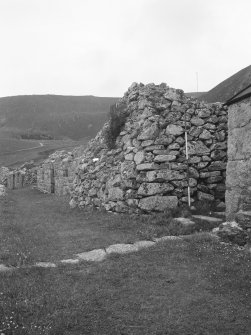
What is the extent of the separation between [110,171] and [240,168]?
6.50 meters

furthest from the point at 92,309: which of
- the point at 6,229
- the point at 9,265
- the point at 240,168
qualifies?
the point at 6,229

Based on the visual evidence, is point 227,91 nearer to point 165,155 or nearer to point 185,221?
point 165,155

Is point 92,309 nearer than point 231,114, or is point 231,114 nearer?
point 92,309

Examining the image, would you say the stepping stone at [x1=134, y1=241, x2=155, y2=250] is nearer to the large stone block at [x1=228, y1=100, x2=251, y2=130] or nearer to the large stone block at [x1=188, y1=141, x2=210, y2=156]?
the large stone block at [x1=228, y1=100, x2=251, y2=130]

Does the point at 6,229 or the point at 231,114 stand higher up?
the point at 231,114

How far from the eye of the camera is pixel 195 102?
48.6 feet

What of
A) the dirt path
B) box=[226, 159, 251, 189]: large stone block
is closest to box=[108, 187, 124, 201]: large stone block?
the dirt path

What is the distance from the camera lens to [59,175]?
1089 inches

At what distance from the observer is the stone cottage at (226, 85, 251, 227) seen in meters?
10.4

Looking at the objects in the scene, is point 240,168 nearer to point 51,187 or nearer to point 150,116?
point 150,116

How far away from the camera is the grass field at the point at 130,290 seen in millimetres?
5297

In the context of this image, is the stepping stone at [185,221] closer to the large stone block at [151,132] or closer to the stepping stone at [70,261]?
the large stone block at [151,132]

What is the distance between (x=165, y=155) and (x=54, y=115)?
150041mm

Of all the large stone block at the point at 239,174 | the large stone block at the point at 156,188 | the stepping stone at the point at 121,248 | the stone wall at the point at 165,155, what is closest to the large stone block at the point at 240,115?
the large stone block at the point at 239,174
